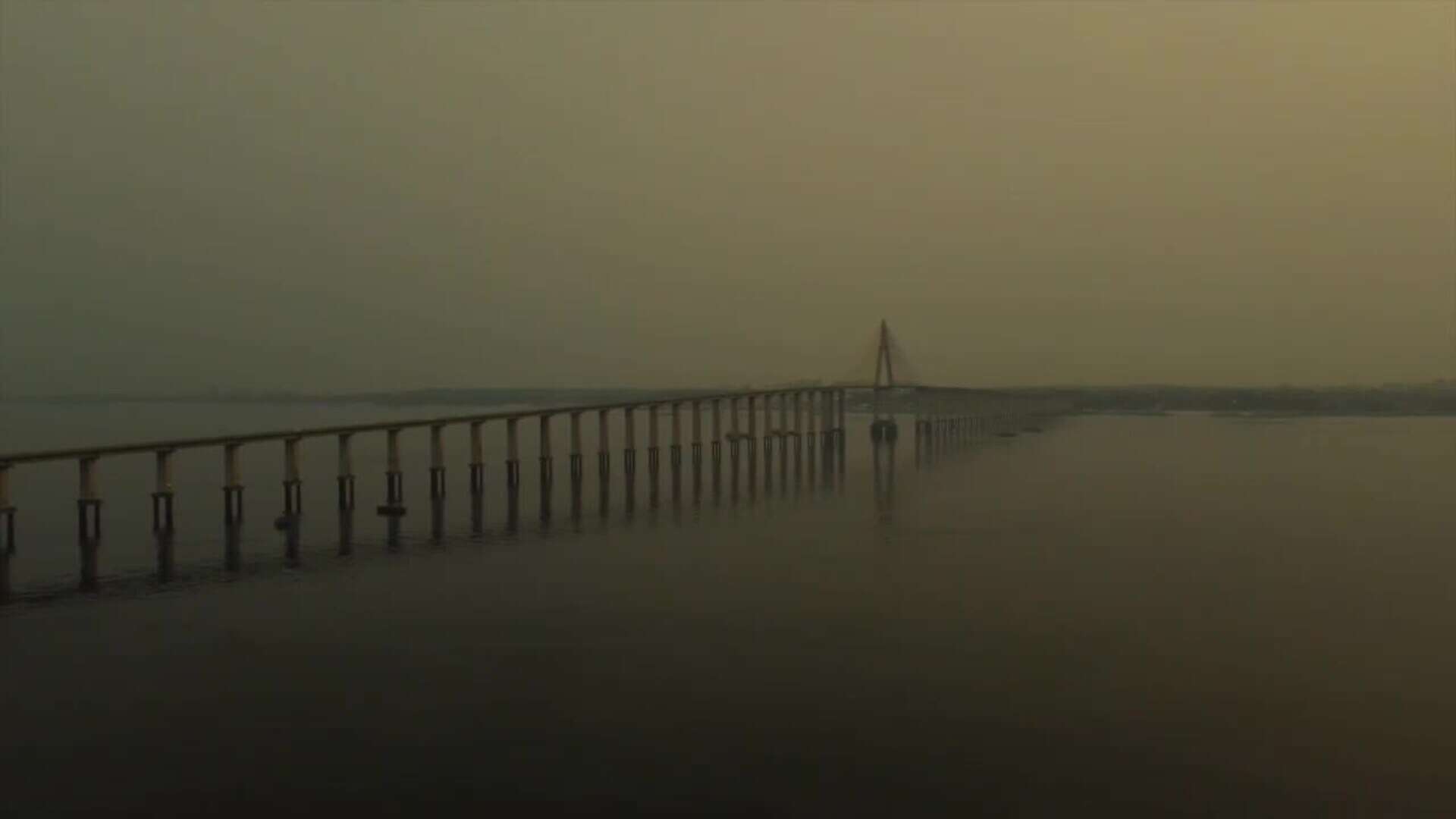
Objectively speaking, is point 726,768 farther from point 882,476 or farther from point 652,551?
point 882,476

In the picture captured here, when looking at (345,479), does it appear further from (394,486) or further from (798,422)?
(798,422)

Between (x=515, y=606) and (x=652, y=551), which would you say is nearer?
(x=515, y=606)

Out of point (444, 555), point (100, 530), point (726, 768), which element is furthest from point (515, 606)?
point (100, 530)

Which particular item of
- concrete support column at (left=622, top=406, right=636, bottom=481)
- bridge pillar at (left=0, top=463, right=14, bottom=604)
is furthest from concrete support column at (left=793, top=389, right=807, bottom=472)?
bridge pillar at (left=0, top=463, right=14, bottom=604)

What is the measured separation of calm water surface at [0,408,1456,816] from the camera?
10758 mm

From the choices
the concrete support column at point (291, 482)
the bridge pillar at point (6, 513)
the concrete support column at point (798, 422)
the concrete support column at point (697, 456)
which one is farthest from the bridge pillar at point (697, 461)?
the bridge pillar at point (6, 513)

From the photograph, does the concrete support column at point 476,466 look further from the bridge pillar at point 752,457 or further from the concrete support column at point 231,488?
the concrete support column at point 231,488

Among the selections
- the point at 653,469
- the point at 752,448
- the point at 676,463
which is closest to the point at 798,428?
the point at 752,448

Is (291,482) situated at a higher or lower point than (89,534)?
higher

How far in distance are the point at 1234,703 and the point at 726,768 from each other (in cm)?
527

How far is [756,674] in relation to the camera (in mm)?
14695

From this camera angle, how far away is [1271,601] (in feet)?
66.2

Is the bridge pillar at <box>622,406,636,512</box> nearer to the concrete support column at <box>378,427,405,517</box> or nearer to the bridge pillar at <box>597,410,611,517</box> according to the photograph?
the bridge pillar at <box>597,410,611,517</box>

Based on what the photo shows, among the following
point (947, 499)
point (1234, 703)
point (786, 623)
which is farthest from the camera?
Answer: point (947, 499)
